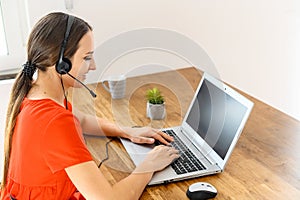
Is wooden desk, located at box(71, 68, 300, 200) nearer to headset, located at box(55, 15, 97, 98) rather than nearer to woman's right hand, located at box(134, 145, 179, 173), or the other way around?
woman's right hand, located at box(134, 145, 179, 173)

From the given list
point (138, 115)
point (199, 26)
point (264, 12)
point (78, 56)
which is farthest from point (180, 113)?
point (264, 12)

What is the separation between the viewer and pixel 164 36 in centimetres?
215

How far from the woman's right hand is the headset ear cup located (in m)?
0.36

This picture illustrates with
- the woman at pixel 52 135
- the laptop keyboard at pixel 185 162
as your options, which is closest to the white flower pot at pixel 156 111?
the laptop keyboard at pixel 185 162

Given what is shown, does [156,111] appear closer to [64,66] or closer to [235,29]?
[64,66]

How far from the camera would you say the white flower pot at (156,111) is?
1.55 meters

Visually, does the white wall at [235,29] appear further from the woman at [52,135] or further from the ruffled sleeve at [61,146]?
the ruffled sleeve at [61,146]

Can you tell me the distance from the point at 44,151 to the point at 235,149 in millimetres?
657

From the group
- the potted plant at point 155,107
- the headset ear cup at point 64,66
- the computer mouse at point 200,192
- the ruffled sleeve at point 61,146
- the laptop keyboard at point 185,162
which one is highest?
the headset ear cup at point 64,66

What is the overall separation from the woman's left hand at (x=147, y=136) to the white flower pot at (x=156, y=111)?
0.13m

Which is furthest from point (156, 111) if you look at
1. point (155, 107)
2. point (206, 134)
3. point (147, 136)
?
point (206, 134)

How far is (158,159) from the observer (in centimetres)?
124

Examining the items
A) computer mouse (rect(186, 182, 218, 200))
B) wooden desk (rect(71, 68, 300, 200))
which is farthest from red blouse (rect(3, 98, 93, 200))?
computer mouse (rect(186, 182, 218, 200))

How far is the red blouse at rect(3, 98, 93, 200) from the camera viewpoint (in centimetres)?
103
